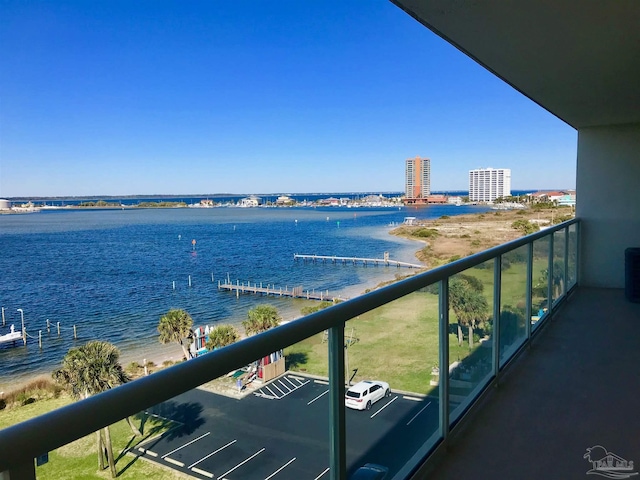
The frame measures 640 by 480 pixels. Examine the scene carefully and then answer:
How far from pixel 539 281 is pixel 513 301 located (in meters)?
0.96

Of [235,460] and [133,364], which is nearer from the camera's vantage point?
[235,460]

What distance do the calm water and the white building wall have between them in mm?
27597

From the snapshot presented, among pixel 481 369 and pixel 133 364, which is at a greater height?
pixel 481 369

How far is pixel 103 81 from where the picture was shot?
70.1 m

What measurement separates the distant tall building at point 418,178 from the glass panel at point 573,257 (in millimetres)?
70771

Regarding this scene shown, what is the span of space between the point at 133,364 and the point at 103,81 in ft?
198

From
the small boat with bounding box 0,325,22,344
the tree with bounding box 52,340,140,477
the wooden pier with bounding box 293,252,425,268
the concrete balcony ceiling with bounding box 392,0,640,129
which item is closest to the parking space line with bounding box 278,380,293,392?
the concrete balcony ceiling with bounding box 392,0,640,129

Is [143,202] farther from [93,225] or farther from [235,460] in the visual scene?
[235,460]

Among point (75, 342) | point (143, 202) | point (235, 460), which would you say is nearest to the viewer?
point (235, 460)

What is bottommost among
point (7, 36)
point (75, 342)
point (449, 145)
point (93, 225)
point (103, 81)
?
point (75, 342)

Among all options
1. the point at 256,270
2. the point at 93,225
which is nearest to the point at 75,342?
the point at 256,270

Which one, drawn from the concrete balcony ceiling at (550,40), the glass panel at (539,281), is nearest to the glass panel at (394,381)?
the concrete balcony ceiling at (550,40)

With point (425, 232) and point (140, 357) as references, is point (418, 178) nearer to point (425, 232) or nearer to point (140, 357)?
point (425, 232)

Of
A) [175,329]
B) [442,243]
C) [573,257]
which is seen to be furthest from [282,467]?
[442,243]
